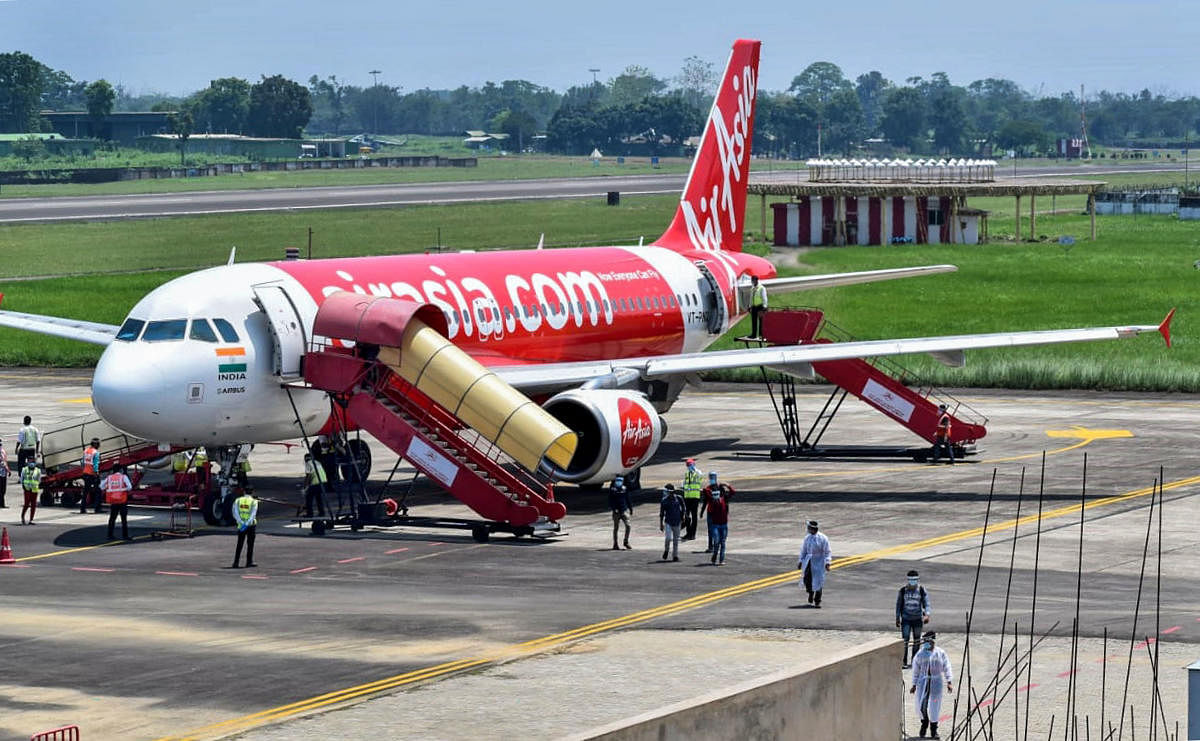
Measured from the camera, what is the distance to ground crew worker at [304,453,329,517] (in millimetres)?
45406

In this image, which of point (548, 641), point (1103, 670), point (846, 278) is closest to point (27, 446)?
point (548, 641)

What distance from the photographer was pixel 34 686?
96.1ft

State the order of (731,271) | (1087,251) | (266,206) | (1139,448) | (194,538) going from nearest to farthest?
(194,538), (1139,448), (731,271), (1087,251), (266,206)

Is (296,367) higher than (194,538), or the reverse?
(296,367)

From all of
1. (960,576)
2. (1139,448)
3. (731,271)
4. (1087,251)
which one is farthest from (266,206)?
(960,576)

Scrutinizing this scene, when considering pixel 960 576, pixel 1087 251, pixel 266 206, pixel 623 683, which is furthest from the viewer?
A: pixel 266 206

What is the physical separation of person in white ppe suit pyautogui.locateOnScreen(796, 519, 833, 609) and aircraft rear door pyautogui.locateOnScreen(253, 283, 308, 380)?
1496 centimetres

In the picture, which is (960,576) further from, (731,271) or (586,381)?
(731,271)

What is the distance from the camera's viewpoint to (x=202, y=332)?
43938mm

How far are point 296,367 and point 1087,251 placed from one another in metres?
101

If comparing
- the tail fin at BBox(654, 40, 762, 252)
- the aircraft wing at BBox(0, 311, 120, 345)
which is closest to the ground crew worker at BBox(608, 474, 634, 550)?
the aircraft wing at BBox(0, 311, 120, 345)

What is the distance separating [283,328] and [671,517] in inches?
432

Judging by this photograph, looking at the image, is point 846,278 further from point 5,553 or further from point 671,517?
point 5,553

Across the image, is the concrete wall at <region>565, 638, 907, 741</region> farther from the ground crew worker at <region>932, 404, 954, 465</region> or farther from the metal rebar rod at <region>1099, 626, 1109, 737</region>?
the ground crew worker at <region>932, 404, 954, 465</region>
